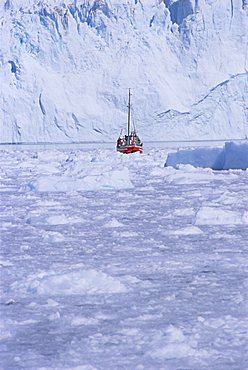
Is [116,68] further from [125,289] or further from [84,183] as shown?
[125,289]

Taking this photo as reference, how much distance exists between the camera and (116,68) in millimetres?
36906

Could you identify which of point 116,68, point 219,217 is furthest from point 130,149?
point 219,217

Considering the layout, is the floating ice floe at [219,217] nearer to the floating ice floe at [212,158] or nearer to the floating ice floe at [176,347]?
the floating ice floe at [176,347]

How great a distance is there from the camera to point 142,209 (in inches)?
227

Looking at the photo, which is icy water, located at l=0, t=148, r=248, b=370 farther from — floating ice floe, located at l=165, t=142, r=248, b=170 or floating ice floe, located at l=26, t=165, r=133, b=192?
floating ice floe, located at l=165, t=142, r=248, b=170

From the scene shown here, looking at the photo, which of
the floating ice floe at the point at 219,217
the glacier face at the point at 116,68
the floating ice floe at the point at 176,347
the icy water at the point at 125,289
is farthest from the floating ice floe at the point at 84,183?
the glacier face at the point at 116,68

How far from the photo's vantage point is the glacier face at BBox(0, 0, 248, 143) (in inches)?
1357

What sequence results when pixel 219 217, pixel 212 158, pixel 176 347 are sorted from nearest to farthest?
pixel 176 347 → pixel 219 217 → pixel 212 158

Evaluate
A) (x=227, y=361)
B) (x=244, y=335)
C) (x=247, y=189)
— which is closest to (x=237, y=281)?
(x=244, y=335)

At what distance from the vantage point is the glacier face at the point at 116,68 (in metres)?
34.5

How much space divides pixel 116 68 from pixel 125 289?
115ft

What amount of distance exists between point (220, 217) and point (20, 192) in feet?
12.6

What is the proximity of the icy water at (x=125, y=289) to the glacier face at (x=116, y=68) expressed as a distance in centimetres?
2972

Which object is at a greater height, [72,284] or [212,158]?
[72,284]
